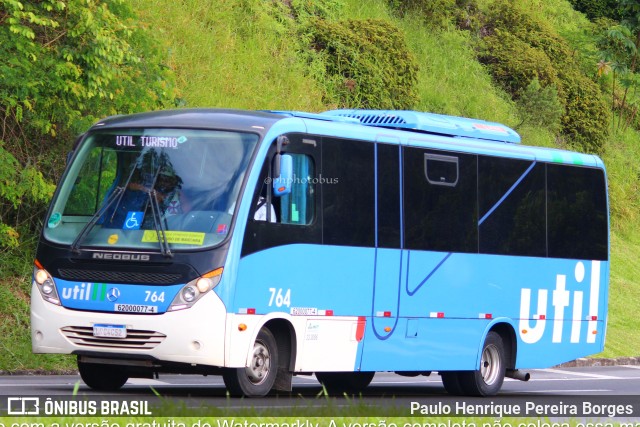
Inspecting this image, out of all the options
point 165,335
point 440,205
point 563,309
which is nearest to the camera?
point 165,335

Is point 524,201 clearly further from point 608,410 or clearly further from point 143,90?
point 143,90

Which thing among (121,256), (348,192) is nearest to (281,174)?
(348,192)

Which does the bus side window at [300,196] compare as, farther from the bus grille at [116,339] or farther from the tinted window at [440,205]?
the bus grille at [116,339]

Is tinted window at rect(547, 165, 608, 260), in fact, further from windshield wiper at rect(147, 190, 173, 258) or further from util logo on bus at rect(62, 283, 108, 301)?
util logo on bus at rect(62, 283, 108, 301)

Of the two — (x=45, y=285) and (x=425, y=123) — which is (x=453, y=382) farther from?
(x=45, y=285)

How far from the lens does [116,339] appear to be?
46.0 feet

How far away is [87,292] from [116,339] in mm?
592

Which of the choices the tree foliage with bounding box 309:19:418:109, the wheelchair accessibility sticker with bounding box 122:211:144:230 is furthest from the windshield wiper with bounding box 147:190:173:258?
the tree foliage with bounding box 309:19:418:109

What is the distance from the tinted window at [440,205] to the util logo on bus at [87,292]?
4.23 metres

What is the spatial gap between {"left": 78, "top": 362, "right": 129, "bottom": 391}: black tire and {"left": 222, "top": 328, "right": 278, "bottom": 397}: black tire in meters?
1.44

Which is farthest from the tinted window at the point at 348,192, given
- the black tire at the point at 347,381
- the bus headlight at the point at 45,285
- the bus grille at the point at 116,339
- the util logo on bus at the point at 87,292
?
the bus headlight at the point at 45,285

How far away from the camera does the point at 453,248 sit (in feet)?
58.0

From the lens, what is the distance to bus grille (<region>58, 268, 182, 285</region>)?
551 inches

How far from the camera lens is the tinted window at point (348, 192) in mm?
15688
